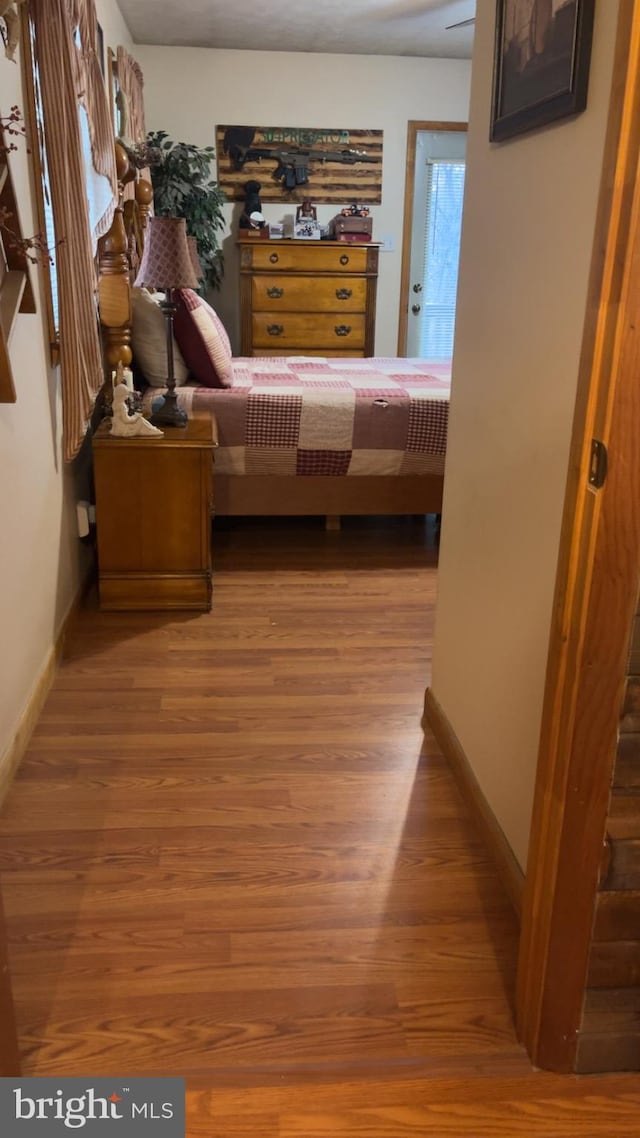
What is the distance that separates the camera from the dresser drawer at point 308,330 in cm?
559

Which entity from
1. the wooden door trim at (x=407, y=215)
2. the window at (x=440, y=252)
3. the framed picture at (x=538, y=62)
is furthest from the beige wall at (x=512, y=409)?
the wooden door trim at (x=407, y=215)

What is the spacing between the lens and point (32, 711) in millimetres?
2303

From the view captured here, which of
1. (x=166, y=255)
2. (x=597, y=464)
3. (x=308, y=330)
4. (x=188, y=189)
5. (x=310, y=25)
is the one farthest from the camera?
(x=308, y=330)

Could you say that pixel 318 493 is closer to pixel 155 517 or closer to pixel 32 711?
pixel 155 517

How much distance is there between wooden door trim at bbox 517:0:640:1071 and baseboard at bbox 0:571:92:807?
1218 millimetres

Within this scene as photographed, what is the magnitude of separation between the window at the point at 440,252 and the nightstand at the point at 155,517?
3320 millimetres

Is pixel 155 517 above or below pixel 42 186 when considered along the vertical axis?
below

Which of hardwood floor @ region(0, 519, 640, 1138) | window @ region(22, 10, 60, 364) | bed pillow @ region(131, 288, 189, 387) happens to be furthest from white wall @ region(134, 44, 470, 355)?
hardwood floor @ region(0, 519, 640, 1138)

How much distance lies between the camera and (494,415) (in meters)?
1.82

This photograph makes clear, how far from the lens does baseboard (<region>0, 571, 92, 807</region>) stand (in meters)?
2.03

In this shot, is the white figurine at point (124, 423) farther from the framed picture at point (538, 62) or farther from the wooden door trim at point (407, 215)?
the wooden door trim at point (407, 215)

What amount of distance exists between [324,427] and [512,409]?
194 cm

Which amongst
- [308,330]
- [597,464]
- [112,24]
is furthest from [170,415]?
[308,330]

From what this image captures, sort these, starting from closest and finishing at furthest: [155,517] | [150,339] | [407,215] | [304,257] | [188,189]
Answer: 1. [155,517]
2. [150,339]
3. [188,189]
4. [304,257]
5. [407,215]
